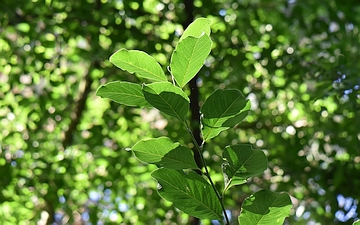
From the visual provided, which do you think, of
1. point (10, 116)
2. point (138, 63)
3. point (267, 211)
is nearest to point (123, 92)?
point (138, 63)

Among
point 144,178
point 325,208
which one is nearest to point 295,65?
point 325,208

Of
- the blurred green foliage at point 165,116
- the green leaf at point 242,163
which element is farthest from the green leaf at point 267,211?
the blurred green foliage at point 165,116

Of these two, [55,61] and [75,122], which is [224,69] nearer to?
[55,61]

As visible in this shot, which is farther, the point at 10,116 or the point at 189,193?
the point at 10,116

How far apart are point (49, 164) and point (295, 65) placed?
58 cm

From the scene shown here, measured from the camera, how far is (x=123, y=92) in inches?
16.1

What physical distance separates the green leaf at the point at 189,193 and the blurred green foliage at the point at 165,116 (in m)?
0.63

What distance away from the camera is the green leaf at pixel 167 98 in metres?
0.39

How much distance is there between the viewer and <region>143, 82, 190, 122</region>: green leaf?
1.27 feet

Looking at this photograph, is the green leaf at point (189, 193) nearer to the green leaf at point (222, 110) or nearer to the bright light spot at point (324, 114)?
the green leaf at point (222, 110)

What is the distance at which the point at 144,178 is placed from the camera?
1.21 meters

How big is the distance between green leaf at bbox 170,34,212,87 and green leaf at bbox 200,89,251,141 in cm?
3

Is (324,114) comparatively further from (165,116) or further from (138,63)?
(138,63)

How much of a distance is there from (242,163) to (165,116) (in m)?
0.82
